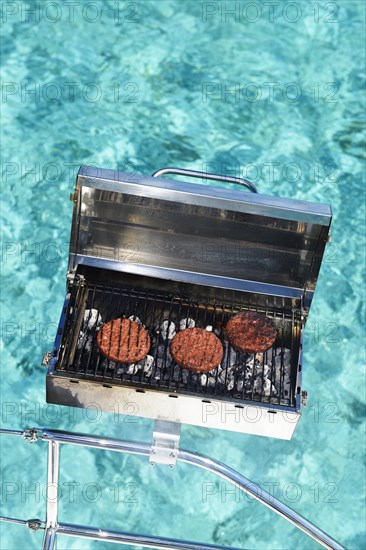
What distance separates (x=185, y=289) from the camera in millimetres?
4121

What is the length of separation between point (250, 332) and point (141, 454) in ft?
3.44

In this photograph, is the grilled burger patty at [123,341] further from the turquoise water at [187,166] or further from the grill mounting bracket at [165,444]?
the turquoise water at [187,166]

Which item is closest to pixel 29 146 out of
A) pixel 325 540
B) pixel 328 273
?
pixel 328 273

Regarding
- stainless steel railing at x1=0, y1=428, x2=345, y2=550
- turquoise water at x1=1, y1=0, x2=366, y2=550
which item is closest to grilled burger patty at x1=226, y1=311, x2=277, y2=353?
stainless steel railing at x1=0, y1=428, x2=345, y2=550

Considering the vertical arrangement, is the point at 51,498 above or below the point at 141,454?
below

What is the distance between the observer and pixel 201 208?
379cm

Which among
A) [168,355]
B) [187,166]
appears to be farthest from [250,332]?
[187,166]

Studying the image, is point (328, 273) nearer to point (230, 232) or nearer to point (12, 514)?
point (230, 232)

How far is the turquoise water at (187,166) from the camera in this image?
4.79 m

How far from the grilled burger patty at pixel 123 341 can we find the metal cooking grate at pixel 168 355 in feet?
0.24

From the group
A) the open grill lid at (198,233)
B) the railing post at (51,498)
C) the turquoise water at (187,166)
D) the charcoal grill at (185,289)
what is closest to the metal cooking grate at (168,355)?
the charcoal grill at (185,289)

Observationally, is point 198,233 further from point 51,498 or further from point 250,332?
point 51,498

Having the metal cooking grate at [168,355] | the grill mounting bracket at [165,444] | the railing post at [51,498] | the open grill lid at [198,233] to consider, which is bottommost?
the railing post at [51,498]

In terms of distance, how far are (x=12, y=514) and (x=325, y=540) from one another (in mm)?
2486
